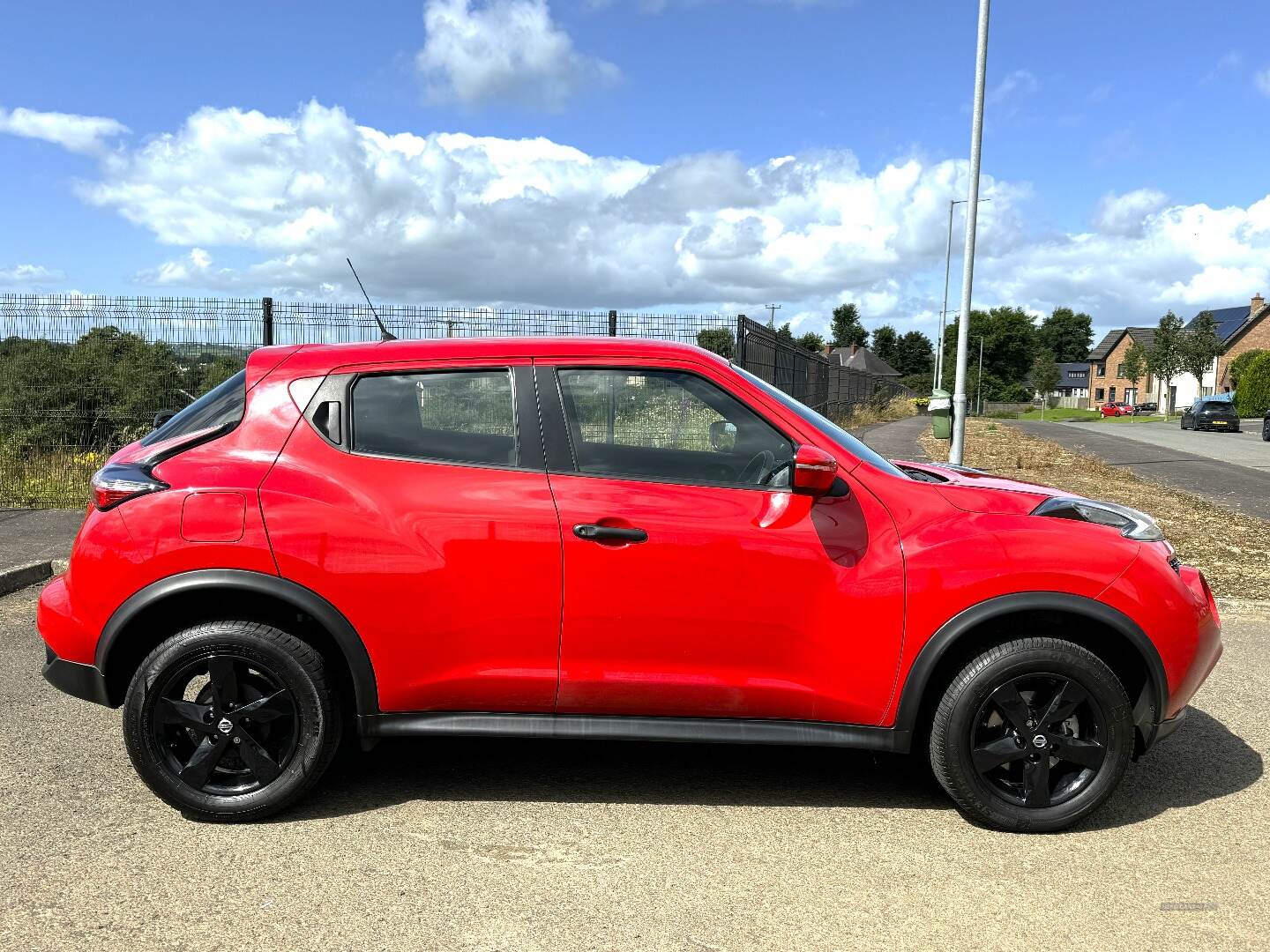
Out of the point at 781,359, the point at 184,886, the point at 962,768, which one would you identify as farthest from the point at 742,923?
the point at 781,359

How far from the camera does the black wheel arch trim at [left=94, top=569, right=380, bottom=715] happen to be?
361 centimetres

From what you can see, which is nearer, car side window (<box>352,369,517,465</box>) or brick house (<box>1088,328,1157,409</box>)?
car side window (<box>352,369,517,465</box>)

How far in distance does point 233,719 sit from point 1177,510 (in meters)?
12.6

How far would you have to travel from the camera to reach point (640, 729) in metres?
3.68

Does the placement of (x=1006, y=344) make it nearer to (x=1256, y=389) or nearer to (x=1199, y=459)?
(x=1256, y=389)

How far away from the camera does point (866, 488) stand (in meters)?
3.68

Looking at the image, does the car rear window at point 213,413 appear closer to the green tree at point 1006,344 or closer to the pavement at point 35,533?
the pavement at point 35,533

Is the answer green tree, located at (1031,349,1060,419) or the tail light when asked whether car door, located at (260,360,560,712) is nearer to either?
the tail light

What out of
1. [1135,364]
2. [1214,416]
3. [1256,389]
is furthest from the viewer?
[1135,364]

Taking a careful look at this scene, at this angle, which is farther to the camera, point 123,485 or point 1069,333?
point 1069,333

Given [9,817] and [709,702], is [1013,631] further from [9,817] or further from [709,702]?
[9,817]

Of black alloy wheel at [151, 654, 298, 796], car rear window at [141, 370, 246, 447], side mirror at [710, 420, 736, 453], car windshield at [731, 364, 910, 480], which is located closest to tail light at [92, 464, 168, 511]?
car rear window at [141, 370, 246, 447]

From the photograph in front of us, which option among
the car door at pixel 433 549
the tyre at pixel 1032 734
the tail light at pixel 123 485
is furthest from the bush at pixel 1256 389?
the tail light at pixel 123 485

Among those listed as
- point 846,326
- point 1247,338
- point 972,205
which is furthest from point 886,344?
point 972,205
